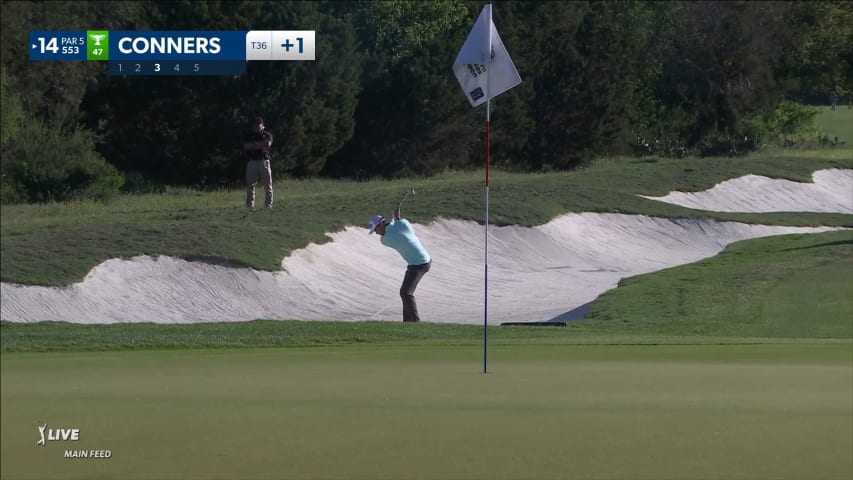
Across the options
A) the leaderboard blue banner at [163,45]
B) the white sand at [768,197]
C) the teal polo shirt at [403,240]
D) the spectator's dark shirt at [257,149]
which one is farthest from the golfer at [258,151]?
the white sand at [768,197]

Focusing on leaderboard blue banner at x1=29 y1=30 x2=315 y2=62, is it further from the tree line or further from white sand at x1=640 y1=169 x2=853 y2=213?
white sand at x1=640 y1=169 x2=853 y2=213

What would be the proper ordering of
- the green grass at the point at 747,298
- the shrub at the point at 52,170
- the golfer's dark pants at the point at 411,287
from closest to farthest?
the green grass at the point at 747,298, the golfer's dark pants at the point at 411,287, the shrub at the point at 52,170

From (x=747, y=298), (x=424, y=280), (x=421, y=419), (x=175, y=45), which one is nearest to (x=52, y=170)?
(x=175, y=45)

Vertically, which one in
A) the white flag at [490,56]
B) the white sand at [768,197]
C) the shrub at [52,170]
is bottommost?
the white sand at [768,197]

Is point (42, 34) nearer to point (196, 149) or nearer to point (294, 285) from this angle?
point (196, 149)

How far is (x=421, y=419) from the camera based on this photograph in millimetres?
6867

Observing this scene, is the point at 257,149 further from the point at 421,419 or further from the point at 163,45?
the point at 421,419

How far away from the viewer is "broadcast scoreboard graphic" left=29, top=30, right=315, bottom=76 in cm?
3469

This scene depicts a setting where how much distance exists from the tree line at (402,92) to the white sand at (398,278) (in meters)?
7.89

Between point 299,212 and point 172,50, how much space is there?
426 inches

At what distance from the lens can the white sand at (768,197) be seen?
128ft

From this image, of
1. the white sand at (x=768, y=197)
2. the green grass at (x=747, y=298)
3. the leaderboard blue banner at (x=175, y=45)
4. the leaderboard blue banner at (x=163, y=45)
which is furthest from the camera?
the white sand at (x=768, y=197)

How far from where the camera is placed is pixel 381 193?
109ft
